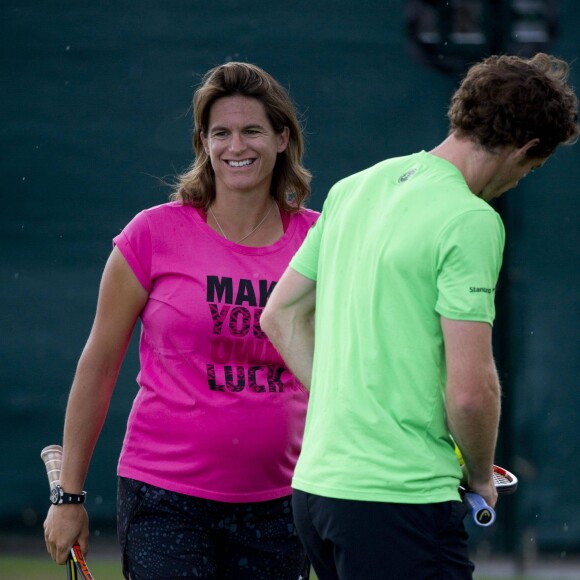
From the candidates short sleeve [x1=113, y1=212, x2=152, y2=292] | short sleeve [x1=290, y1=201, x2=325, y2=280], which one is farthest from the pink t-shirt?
short sleeve [x1=290, y1=201, x2=325, y2=280]

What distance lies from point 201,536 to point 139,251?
26.7 inches

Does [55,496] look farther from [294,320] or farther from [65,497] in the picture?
[294,320]

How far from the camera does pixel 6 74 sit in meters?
5.90

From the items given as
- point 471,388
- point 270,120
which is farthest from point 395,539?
point 270,120

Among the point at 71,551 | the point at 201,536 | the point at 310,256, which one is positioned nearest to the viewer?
the point at 310,256

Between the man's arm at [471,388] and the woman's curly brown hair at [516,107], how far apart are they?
0.38 metres

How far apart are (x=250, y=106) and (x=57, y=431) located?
117 inches

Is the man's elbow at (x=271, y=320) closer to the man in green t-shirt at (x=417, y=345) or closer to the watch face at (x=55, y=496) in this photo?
the man in green t-shirt at (x=417, y=345)

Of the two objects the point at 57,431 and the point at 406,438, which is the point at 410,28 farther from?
the point at 406,438

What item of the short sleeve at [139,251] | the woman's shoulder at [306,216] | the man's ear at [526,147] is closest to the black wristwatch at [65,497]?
the short sleeve at [139,251]

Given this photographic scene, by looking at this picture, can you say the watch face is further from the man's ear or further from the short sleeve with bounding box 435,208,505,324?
the man's ear

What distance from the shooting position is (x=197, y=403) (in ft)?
9.66

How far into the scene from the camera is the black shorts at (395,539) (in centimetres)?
225

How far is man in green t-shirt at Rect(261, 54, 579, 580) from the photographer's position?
7.28 ft
